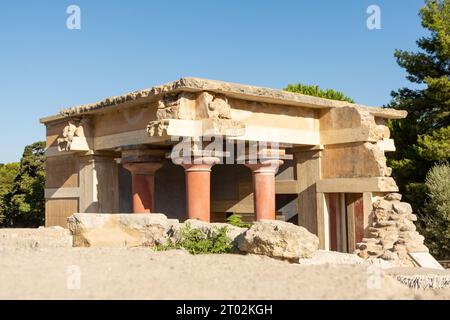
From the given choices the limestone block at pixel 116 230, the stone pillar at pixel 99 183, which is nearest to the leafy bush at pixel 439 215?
the stone pillar at pixel 99 183

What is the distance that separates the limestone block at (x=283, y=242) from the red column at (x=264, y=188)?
5308mm

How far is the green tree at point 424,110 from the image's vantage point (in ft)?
53.5

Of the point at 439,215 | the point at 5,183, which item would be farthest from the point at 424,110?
the point at 5,183

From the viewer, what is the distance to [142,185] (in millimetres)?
12016

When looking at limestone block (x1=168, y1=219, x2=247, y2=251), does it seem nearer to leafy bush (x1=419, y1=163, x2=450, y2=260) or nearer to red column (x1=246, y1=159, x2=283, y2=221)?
red column (x1=246, y1=159, x2=283, y2=221)

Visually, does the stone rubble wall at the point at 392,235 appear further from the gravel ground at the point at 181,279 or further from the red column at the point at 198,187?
the gravel ground at the point at 181,279

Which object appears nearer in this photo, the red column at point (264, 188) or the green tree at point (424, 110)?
the red column at point (264, 188)

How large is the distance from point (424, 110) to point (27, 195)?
1816 cm

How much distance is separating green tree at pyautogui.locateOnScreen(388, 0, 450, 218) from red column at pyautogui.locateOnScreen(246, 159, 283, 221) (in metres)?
6.08

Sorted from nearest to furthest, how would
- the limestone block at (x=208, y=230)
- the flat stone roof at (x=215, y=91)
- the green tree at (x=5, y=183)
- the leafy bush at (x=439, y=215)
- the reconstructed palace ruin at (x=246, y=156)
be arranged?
the limestone block at (x=208, y=230), the flat stone roof at (x=215, y=91), the reconstructed palace ruin at (x=246, y=156), the leafy bush at (x=439, y=215), the green tree at (x=5, y=183)

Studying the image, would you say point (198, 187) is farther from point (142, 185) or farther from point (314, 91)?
point (314, 91)
